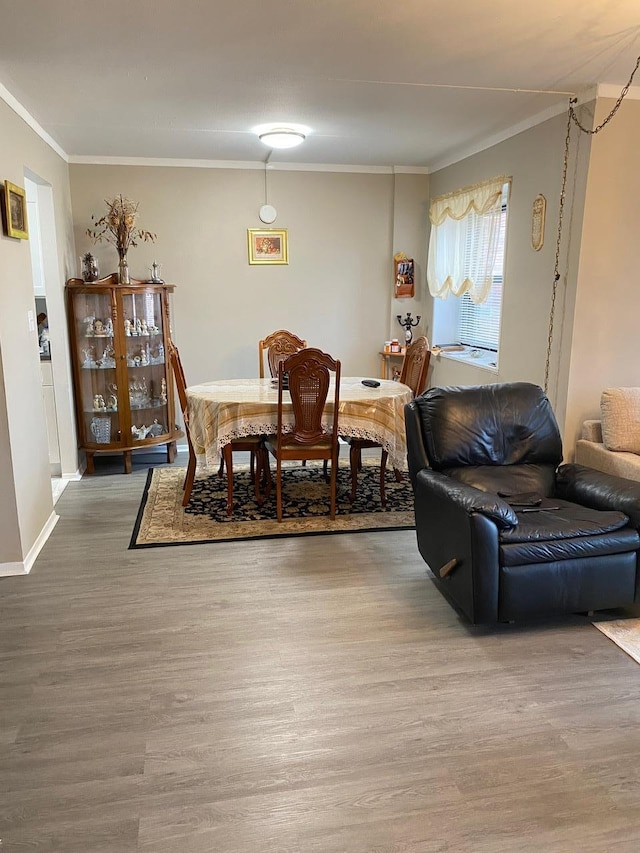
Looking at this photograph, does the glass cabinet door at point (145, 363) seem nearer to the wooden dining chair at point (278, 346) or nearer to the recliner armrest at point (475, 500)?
the wooden dining chair at point (278, 346)

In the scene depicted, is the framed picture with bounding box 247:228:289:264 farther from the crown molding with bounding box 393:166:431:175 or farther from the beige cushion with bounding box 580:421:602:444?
the beige cushion with bounding box 580:421:602:444

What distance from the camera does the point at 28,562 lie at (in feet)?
11.2

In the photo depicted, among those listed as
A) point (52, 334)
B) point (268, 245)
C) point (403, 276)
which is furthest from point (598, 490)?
point (52, 334)

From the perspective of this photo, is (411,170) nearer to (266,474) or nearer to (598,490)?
(266,474)

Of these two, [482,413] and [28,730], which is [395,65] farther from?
[28,730]

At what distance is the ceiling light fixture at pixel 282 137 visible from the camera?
14.0 ft

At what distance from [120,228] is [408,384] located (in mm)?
2587

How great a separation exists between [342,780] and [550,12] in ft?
9.51

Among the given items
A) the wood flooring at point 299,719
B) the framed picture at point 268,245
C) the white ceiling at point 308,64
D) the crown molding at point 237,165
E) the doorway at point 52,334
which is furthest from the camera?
the framed picture at point 268,245

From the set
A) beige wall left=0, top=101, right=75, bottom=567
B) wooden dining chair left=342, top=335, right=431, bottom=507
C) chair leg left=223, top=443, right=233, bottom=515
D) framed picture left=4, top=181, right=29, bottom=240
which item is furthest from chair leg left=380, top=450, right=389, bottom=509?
framed picture left=4, top=181, right=29, bottom=240

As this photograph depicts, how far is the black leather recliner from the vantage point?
104 inches

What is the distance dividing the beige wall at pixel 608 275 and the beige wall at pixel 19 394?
125 inches

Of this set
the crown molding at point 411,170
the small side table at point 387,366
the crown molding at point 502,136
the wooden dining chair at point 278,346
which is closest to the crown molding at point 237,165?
the crown molding at point 411,170

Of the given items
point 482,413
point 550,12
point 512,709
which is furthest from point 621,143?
point 512,709
